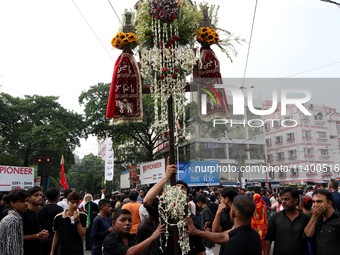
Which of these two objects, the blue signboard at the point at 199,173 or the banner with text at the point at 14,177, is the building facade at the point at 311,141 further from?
the banner with text at the point at 14,177

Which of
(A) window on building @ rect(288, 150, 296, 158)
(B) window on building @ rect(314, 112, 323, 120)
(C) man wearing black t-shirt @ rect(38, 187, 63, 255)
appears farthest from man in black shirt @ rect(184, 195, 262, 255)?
(A) window on building @ rect(288, 150, 296, 158)

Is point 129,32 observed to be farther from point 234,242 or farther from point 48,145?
point 48,145

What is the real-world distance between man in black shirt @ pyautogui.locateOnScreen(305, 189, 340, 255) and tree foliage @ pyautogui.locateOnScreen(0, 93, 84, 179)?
2378 centimetres

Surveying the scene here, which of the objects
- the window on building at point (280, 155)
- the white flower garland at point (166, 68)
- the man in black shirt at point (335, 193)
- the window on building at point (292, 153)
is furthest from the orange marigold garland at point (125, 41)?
the window on building at point (280, 155)

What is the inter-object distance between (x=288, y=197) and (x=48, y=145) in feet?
79.9

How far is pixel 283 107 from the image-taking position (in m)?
17.1

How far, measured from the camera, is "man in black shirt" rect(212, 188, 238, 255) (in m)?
4.04

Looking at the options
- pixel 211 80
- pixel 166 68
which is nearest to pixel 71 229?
pixel 166 68

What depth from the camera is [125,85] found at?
13.8 ft

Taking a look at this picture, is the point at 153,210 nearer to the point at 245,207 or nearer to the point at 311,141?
the point at 245,207

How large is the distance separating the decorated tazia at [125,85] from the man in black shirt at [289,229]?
2390 mm

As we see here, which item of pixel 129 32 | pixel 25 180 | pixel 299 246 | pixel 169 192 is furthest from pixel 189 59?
pixel 25 180

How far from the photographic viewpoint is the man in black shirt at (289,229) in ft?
11.9

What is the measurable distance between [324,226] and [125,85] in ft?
10.3
